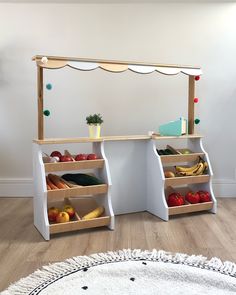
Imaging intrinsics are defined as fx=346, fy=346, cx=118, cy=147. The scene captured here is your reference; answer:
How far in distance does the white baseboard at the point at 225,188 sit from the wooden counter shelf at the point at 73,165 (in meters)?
1.57

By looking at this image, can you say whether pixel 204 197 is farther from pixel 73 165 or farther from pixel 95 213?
pixel 73 165

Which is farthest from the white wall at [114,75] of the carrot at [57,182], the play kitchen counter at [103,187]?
the carrot at [57,182]

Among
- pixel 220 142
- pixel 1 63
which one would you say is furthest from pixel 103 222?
pixel 1 63

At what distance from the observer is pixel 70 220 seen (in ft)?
8.57

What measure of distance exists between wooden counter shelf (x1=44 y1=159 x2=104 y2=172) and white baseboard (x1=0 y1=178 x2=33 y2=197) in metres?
1.27

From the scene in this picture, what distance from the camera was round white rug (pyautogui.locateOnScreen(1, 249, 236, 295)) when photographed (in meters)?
1.69

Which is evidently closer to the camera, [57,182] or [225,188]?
[57,182]

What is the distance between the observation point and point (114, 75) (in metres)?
3.61

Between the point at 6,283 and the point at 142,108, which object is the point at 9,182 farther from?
the point at 6,283

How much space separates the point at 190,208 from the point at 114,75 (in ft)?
5.16

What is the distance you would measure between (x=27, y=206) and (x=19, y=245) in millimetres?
1035

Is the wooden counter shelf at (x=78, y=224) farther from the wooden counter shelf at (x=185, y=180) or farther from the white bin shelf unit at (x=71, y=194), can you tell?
the wooden counter shelf at (x=185, y=180)

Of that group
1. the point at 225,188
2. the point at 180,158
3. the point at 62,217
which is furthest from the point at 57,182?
the point at 225,188

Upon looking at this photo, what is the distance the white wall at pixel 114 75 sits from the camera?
356 cm
